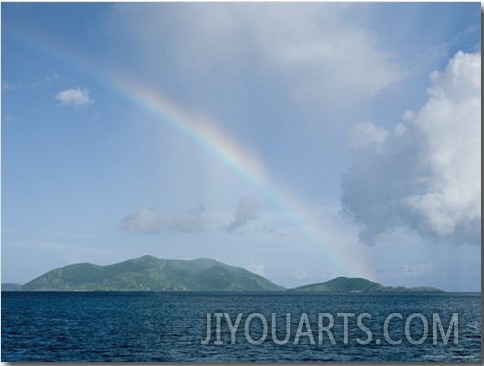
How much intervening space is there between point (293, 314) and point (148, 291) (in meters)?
61.6

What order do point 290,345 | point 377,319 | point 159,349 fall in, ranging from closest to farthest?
1. point 290,345
2. point 159,349
3. point 377,319

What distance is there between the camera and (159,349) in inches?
879

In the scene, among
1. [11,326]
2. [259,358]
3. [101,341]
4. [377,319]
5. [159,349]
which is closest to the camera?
[259,358]

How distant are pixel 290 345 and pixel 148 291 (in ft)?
282

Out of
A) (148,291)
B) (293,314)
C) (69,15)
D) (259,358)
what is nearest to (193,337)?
(259,358)

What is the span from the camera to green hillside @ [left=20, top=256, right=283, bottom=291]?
9769 cm

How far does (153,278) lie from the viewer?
326ft

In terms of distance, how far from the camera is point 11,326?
104 feet

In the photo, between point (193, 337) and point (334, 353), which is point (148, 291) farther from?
point (334, 353)

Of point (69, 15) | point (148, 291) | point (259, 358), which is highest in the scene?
point (69, 15)

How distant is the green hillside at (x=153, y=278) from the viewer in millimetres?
97688

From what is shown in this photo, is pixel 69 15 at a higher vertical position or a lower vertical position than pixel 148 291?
higher

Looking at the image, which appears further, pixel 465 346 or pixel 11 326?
pixel 11 326

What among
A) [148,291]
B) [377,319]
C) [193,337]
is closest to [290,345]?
[193,337]
